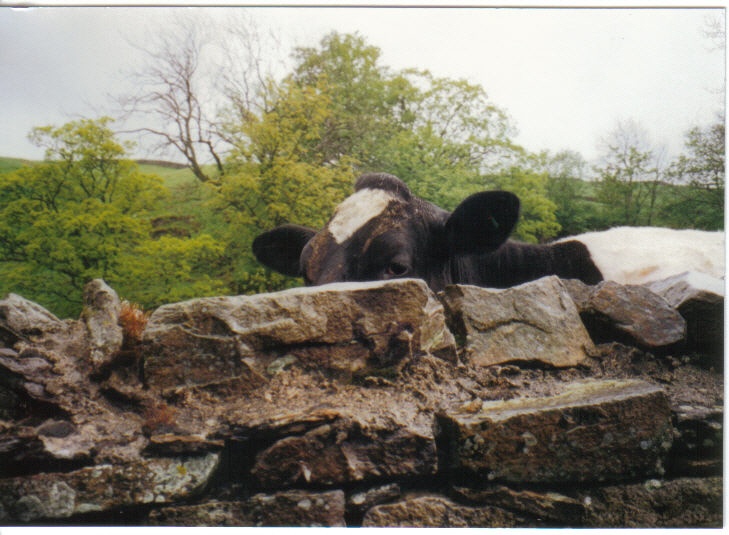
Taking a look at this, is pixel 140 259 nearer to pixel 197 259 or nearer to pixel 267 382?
pixel 197 259

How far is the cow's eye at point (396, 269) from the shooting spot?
297cm

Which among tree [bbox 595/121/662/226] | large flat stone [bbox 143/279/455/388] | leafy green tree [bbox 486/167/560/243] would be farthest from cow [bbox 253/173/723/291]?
large flat stone [bbox 143/279/455/388]

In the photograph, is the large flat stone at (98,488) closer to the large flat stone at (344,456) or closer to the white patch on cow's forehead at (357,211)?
the large flat stone at (344,456)

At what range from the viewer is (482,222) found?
10.4 ft

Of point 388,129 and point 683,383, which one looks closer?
point 683,383

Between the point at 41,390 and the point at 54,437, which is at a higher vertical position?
the point at 41,390

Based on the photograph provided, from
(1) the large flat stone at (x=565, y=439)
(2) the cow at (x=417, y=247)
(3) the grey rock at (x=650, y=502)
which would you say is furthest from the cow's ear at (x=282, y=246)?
(3) the grey rock at (x=650, y=502)

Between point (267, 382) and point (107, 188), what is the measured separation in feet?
7.22

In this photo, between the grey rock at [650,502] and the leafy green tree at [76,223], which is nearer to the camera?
the grey rock at [650,502]

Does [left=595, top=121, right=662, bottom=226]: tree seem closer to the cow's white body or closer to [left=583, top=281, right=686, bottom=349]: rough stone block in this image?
the cow's white body

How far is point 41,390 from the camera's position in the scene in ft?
5.48

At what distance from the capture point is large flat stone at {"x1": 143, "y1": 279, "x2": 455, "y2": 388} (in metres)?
1.71

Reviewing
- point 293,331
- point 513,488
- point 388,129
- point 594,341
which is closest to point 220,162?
point 388,129

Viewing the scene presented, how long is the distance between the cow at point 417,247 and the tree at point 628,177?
51cm
